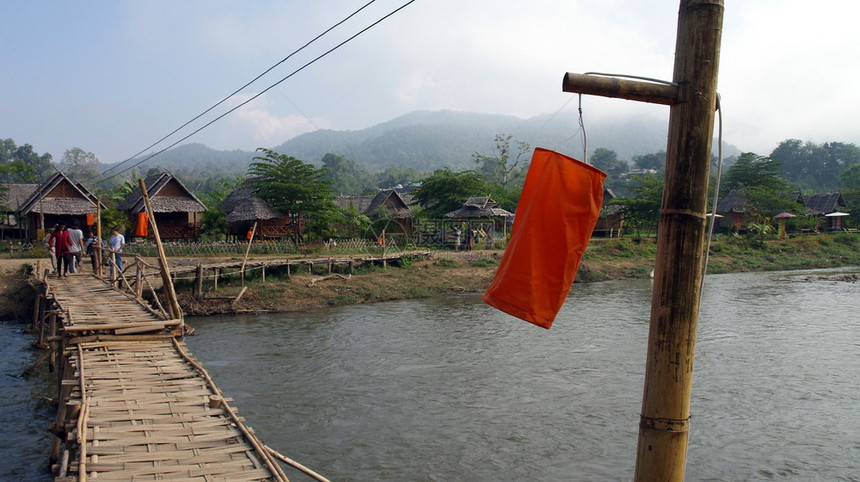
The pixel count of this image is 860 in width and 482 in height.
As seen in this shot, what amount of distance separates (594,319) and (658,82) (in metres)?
16.9

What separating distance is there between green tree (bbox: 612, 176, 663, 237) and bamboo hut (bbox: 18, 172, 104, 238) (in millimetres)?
30008

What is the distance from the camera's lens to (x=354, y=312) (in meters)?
20.5

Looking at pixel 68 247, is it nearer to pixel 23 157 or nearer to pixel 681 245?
pixel 681 245

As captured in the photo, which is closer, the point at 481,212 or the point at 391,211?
the point at 481,212

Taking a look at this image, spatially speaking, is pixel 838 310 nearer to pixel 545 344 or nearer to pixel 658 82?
pixel 545 344

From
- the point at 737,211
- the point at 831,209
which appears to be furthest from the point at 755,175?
the point at 737,211

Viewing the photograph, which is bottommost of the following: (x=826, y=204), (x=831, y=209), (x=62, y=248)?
(x=62, y=248)

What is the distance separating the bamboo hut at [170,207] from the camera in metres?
29.9

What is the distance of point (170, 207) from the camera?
29609mm

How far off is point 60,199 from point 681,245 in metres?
31.6

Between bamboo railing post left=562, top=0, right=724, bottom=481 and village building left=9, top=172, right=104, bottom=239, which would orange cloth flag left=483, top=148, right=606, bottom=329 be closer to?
bamboo railing post left=562, top=0, right=724, bottom=481

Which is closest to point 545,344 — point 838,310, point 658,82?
point 838,310

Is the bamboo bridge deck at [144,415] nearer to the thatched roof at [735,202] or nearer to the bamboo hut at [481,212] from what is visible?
the bamboo hut at [481,212]

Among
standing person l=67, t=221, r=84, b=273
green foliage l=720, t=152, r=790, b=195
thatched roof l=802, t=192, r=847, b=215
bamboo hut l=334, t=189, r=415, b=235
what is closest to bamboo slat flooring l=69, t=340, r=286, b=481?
standing person l=67, t=221, r=84, b=273
